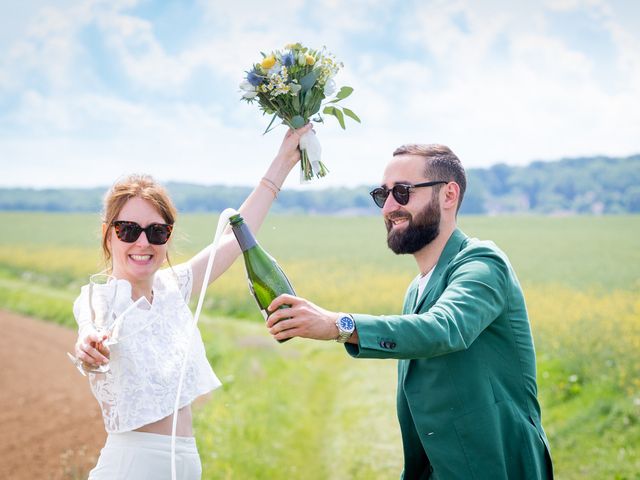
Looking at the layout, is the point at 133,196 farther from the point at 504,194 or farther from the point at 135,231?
the point at 504,194

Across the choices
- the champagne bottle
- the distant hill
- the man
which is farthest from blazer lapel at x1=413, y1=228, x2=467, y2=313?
the distant hill

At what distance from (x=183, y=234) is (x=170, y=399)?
967mm

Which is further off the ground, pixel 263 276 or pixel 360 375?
pixel 263 276

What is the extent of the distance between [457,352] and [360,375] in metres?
9.97

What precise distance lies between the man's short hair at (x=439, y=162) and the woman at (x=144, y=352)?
1220 mm

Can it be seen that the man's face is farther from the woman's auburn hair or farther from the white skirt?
the white skirt

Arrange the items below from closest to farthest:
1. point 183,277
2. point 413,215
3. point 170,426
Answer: point 170,426 → point 413,215 → point 183,277

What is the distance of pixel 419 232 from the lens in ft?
11.2

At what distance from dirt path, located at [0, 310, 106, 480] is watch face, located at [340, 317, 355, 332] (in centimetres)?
613

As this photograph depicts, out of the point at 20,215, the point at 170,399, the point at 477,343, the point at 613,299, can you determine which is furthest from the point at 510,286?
the point at 20,215

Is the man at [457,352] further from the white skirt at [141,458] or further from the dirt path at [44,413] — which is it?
the dirt path at [44,413]

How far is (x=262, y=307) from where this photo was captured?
2.81 metres

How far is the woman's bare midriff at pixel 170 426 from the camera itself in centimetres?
327

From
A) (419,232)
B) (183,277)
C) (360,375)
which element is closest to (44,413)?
(360,375)
